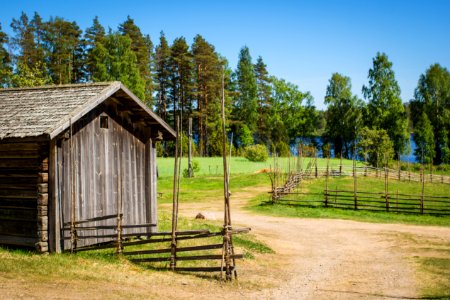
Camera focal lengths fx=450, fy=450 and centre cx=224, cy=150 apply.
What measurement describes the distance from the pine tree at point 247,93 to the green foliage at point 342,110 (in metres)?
12.3

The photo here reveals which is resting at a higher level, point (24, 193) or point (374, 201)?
point (24, 193)

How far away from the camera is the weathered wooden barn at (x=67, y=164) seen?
12242 millimetres

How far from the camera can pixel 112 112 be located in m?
14.4

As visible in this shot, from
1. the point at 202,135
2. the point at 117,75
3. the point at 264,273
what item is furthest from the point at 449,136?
the point at 264,273

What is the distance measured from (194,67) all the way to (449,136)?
4041cm

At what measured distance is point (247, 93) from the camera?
252ft

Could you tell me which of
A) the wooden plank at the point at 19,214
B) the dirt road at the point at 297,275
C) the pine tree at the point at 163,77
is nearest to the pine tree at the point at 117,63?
the pine tree at the point at 163,77

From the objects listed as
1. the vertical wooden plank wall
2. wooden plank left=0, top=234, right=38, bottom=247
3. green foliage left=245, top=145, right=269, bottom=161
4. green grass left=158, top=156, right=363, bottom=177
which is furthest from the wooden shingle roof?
green foliage left=245, top=145, right=269, bottom=161

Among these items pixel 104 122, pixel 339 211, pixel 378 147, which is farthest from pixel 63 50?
pixel 104 122

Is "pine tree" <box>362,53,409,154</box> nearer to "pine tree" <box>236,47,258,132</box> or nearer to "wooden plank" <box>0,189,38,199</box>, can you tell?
"pine tree" <box>236,47,258,132</box>

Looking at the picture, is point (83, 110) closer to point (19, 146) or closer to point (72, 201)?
point (19, 146)

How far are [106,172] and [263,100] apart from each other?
67.9 m

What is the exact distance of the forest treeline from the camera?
54.0 meters

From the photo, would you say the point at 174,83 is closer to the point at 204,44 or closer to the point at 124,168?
the point at 204,44
